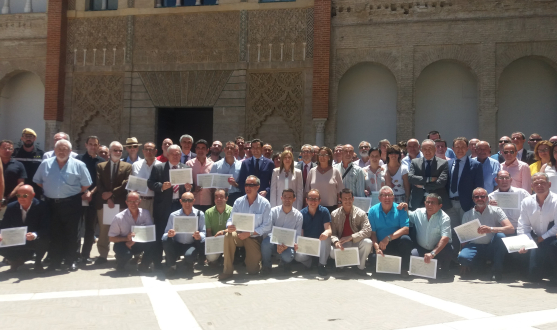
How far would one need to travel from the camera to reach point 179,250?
6.77 metres

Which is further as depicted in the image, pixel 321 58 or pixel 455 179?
pixel 321 58

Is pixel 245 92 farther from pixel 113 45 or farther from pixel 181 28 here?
pixel 113 45

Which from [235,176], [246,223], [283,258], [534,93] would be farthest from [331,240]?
[534,93]

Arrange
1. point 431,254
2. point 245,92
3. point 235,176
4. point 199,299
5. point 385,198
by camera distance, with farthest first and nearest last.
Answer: point 245,92, point 235,176, point 385,198, point 431,254, point 199,299

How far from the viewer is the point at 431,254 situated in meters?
6.36

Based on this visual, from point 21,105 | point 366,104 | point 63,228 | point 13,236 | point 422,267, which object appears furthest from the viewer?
point 21,105

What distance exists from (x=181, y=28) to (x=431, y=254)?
12427mm

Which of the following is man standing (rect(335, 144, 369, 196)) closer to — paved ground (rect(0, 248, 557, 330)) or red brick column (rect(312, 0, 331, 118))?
paved ground (rect(0, 248, 557, 330))

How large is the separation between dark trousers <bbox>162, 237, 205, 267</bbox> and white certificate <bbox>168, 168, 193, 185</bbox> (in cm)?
98

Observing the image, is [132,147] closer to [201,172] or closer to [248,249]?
Answer: [201,172]

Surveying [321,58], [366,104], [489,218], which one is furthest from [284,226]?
[366,104]

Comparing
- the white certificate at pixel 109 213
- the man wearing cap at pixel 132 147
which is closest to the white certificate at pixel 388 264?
the white certificate at pixel 109 213

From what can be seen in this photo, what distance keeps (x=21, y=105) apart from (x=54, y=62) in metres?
2.73

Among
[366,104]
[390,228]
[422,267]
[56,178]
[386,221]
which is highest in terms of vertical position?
[366,104]
